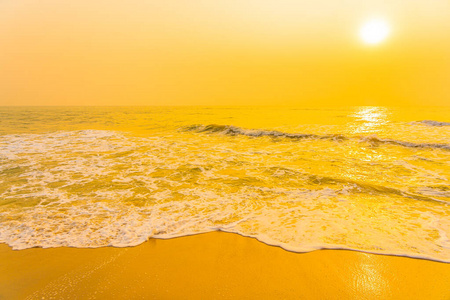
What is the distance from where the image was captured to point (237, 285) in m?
3.08

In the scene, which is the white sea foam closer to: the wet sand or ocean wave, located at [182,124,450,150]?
the wet sand

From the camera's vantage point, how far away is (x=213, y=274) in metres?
3.32

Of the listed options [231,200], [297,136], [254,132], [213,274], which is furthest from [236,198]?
[254,132]

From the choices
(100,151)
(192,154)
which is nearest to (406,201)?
(192,154)

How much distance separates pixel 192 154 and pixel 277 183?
17.2 feet

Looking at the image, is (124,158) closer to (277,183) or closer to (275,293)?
(277,183)

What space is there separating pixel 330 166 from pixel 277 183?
2.97m

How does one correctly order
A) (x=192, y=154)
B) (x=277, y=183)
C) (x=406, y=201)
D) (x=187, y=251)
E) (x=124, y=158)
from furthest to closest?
(x=192, y=154), (x=124, y=158), (x=277, y=183), (x=406, y=201), (x=187, y=251)

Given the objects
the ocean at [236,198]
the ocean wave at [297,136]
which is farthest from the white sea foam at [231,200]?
the ocean wave at [297,136]

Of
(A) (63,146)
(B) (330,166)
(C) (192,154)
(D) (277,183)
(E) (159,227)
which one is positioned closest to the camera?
(E) (159,227)

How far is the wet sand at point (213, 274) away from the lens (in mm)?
2953

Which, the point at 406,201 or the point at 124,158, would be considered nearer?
the point at 406,201

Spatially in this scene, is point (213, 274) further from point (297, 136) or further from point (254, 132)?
point (254, 132)

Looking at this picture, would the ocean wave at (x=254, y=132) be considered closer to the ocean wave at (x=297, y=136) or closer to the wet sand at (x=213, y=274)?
the ocean wave at (x=297, y=136)
